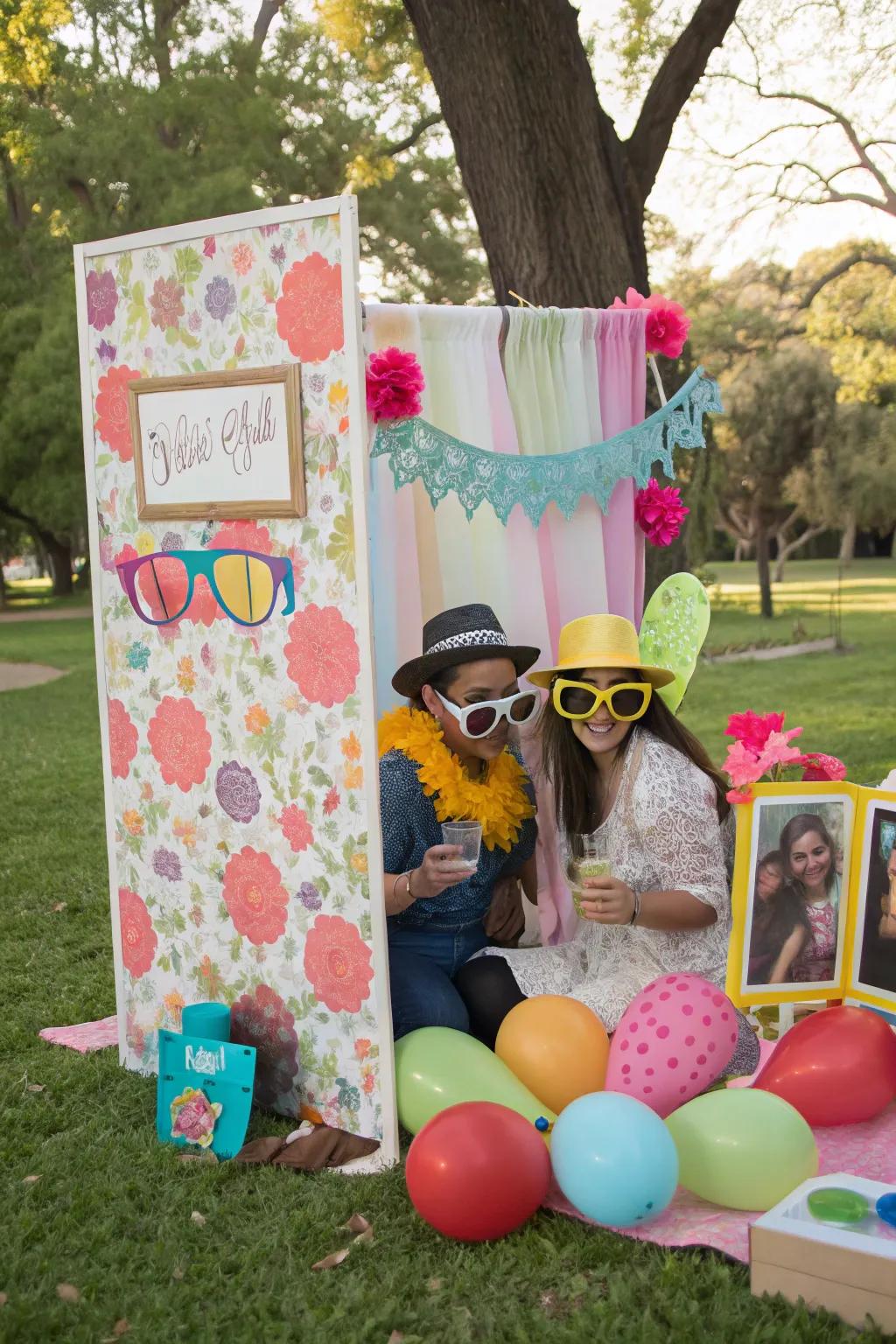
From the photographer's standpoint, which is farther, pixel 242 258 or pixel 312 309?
pixel 242 258

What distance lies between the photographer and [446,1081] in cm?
325

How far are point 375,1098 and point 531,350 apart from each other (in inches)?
87.3

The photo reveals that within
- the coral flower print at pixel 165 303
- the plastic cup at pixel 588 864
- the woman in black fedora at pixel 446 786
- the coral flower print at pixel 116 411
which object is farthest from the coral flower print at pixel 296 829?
the coral flower print at pixel 165 303

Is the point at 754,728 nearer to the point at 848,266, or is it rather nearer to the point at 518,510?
the point at 518,510

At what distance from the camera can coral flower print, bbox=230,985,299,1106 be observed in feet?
11.4

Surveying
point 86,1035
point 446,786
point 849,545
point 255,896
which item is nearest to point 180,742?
point 255,896

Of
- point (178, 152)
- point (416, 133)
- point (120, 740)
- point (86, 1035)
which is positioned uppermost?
point (178, 152)

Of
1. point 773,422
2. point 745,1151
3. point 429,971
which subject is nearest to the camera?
point 745,1151

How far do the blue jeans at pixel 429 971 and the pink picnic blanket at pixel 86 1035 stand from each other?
1.01m

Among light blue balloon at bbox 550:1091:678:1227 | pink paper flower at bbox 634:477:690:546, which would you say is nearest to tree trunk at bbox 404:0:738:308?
pink paper flower at bbox 634:477:690:546

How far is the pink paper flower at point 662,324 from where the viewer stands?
4.25m

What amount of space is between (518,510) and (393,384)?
735 mm

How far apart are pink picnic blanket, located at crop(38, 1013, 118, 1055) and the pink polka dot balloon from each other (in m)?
1.68

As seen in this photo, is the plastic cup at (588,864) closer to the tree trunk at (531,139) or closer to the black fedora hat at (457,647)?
the black fedora hat at (457,647)
